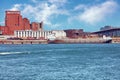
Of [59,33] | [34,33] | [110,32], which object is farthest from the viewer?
[59,33]

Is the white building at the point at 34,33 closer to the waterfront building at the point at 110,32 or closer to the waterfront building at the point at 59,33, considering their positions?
the waterfront building at the point at 59,33

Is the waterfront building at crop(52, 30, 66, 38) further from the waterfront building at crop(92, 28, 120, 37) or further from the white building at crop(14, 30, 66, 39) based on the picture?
the waterfront building at crop(92, 28, 120, 37)

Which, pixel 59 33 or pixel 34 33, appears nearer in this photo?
pixel 34 33

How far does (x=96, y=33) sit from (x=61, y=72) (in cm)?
13482

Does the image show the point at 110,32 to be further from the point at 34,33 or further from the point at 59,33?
the point at 34,33

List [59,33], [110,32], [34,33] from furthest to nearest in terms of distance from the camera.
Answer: [59,33], [34,33], [110,32]

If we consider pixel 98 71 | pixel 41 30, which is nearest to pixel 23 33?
pixel 41 30

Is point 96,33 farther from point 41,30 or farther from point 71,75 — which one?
point 71,75

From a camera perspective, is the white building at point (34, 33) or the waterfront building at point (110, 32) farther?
the white building at point (34, 33)

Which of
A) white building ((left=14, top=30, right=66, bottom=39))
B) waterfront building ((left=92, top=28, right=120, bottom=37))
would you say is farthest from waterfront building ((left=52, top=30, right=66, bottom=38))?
waterfront building ((left=92, top=28, right=120, bottom=37))

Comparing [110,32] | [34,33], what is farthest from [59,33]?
[110,32]

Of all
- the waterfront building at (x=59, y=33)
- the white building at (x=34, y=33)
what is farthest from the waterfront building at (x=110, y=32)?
the white building at (x=34, y=33)

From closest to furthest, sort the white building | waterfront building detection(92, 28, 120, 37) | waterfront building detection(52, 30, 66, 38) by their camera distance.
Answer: waterfront building detection(92, 28, 120, 37), waterfront building detection(52, 30, 66, 38), the white building

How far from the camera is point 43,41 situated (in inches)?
5999
